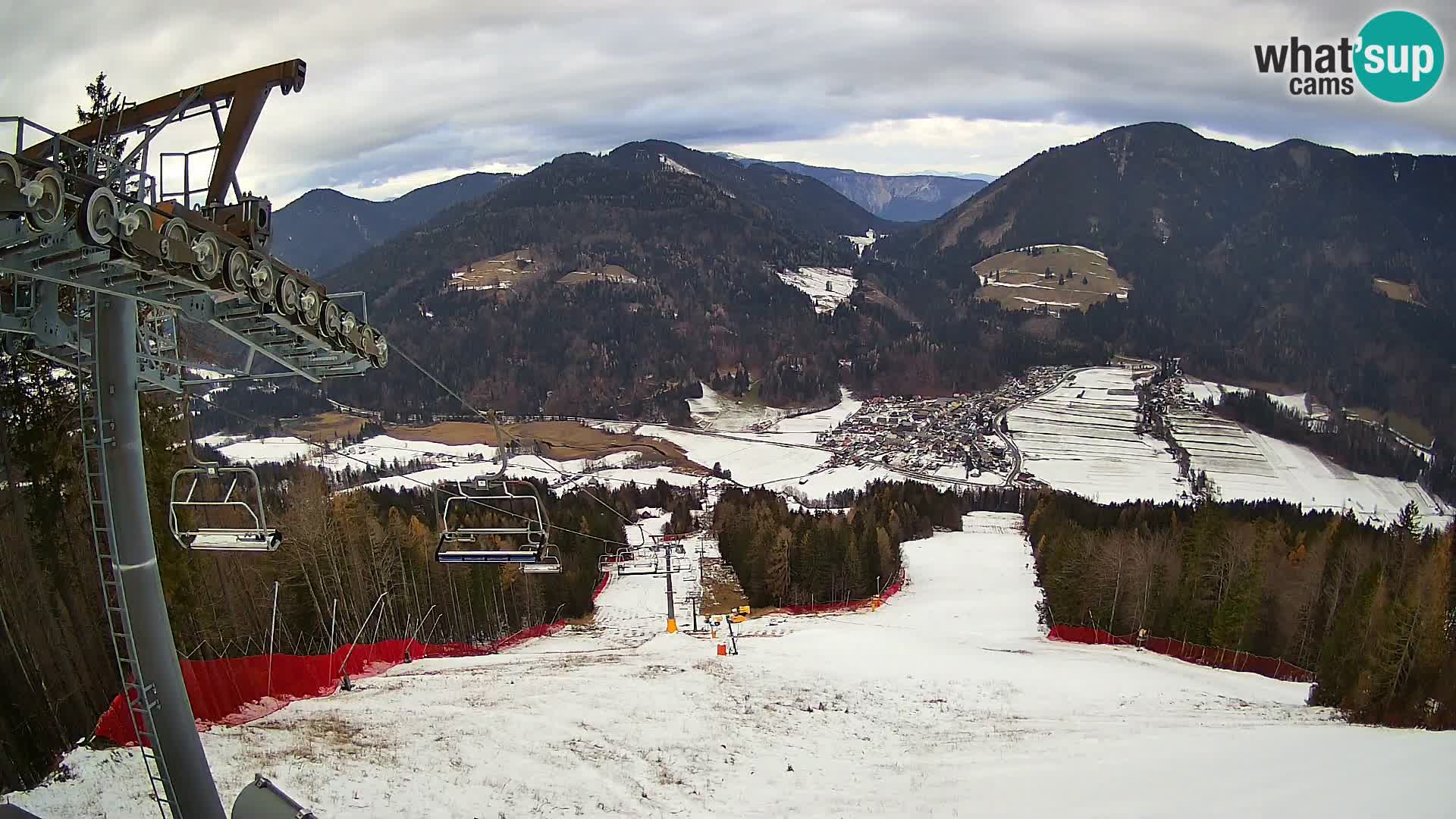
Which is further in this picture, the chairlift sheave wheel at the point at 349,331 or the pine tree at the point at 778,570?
the pine tree at the point at 778,570

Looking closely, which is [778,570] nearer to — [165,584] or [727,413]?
[165,584]

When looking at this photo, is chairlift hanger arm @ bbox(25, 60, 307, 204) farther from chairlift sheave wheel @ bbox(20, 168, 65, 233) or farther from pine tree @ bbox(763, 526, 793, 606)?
pine tree @ bbox(763, 526, 793, 606)

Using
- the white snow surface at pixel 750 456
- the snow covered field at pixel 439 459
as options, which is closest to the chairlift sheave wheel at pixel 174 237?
the snow covered field at pixel 439 459

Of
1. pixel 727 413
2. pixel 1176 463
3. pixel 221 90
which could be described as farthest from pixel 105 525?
pixel 727 413

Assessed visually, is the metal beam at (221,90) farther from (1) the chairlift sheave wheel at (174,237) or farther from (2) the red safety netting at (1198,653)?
(2) the red safety netting at (1198,653)

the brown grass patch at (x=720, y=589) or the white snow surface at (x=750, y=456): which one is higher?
the white snow surface at (x=750, y=456)

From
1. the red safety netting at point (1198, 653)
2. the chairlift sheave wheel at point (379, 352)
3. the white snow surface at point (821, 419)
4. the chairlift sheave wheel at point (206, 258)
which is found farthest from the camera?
the white snow surface at point (821, 419)

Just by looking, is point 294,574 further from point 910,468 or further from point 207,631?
point 910,468

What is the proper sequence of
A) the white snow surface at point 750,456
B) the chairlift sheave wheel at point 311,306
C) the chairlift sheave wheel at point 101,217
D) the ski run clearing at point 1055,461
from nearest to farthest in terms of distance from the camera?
1. the chairlift sheave wheel at point 101,217
2. the chairlift sheave wheel at point 311,306
3. the ski run clearing at point 1055,461
4. the white snow surface at point 750,456
